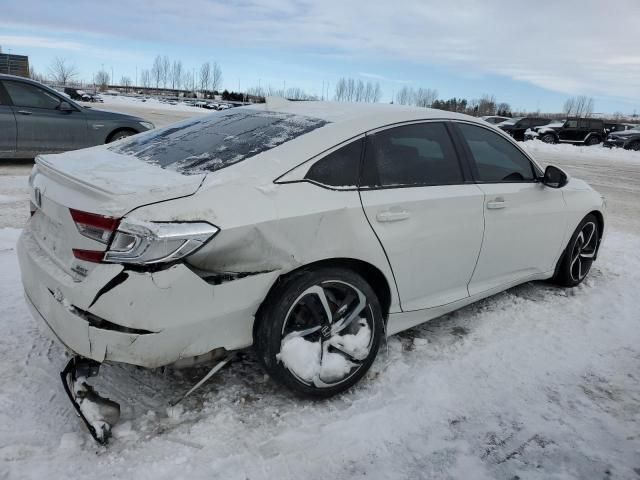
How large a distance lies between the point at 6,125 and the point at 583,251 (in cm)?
840

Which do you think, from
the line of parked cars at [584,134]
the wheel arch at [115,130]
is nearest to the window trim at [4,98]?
the wheel arch at [115,130]

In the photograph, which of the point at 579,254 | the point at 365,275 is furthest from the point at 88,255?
the point at 579,254

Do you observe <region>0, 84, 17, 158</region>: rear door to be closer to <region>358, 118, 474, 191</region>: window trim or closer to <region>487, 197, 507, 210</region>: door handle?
<region>358, 118, 474, 191</region>: window trim

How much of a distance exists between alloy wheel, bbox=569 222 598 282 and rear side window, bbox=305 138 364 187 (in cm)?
264

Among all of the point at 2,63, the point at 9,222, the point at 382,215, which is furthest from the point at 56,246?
the point at 2,63

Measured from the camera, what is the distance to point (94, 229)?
7.43 feet

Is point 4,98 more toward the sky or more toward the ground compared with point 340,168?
more toward the ground

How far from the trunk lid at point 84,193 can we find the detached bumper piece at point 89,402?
0.50 meters

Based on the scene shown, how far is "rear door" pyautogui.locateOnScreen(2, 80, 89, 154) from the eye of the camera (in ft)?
27.7

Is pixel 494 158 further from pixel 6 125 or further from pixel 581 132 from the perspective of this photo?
pixel 581 132

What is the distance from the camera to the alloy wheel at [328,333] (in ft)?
8.75

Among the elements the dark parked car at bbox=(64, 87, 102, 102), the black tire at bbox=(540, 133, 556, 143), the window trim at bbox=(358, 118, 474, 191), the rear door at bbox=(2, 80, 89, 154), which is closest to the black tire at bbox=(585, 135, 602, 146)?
the black tire at bbox=(540, 133, 556, 143)

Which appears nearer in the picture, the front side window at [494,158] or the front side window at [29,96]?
the front side window at [494,158]

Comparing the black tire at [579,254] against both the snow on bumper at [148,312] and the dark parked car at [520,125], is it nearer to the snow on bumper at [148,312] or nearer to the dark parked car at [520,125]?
the snow on bumper at [148,312]
